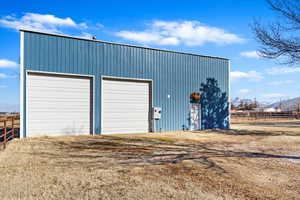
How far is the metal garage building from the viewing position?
11.7 metres

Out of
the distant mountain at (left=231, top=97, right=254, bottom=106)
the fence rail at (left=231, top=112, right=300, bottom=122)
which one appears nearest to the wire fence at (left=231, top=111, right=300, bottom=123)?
the fence rail at (left=231, top=112, right=300, bottom=122)

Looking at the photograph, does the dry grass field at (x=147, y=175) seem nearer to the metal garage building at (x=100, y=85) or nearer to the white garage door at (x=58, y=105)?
the white garage door at (x=58, y=105)

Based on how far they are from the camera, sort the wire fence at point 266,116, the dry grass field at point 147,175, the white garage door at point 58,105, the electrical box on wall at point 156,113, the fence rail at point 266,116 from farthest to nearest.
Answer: the fence rail at point 266,116 < the wire fence at point 266,116 < the electrical box on wall at point 156,113 < the white garage door at point 58,105 < the dry grass field at point 147,175

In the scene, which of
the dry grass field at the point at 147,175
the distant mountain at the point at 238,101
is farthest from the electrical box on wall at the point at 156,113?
the distant mountain at the point at 238,101

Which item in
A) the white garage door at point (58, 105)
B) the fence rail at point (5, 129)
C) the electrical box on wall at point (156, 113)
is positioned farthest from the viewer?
the electrical box on wall at point (156, 113)

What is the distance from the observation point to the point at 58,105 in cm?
1234

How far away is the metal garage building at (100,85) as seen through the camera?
462 inches

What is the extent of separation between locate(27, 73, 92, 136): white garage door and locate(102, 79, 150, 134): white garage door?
0.95m

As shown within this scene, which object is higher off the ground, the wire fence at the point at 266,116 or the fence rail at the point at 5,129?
the fence rail at the point at 5,129

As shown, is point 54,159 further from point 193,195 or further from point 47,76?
point 47,76

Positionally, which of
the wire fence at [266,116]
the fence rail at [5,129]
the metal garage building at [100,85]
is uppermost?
the metal garage building at [100,85]

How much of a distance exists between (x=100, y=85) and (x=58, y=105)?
2.42 meters

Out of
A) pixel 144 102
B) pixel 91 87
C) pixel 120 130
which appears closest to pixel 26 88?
pixel 91 87

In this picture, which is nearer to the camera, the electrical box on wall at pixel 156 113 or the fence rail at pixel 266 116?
the electrical box on wall at pixel 156 113
